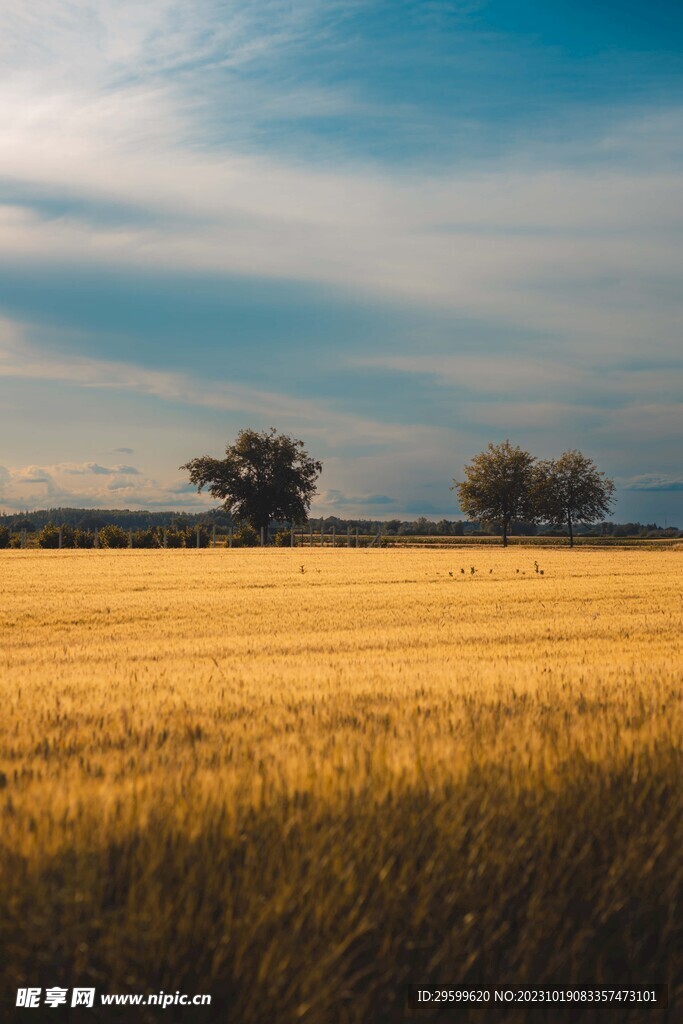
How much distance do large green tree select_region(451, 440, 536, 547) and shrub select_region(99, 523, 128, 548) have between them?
3842cm

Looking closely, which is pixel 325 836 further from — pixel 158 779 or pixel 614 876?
pixel 614 876

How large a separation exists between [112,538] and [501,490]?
141 feet

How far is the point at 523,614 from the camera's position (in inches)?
785

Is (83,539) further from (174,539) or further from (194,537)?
(194,537)

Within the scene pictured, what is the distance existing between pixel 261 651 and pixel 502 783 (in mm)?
8805

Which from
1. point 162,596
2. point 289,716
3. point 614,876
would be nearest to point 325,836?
point 614,876

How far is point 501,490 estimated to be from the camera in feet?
309

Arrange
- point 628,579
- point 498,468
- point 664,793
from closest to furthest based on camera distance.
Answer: point 664,793
point 628,579
point 498,468

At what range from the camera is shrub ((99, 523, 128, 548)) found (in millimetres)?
72625

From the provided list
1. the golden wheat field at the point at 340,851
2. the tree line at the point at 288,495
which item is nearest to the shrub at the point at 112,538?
the tree line at the point at 288,495

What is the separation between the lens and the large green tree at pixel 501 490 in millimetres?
93938

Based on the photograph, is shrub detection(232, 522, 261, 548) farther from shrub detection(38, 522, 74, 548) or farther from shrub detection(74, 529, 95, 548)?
shrub detection(38, 522, 74, 548)

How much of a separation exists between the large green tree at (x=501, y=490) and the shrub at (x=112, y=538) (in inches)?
1513

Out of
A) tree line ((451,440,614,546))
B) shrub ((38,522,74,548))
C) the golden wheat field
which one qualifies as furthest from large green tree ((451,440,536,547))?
the golden wheat field
